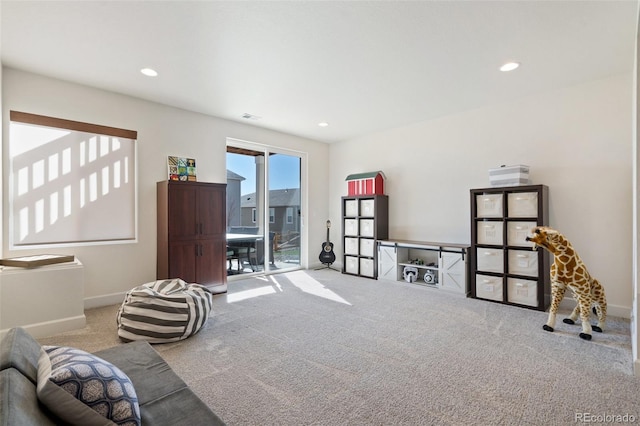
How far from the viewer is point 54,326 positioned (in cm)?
296

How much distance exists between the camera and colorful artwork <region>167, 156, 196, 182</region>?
436 cm

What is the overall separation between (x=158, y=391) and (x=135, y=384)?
0.14 metres

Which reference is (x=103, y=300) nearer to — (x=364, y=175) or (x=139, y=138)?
(x=139, y=138)

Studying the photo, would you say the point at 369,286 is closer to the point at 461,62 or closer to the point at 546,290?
the point at 546,290

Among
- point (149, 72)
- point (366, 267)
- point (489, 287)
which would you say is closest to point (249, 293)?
point (366, 267)

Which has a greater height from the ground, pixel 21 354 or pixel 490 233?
pixel 490 233

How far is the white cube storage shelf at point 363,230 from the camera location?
539 centimetres

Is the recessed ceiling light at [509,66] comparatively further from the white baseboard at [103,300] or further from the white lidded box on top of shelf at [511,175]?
the white baseboard at [103,300]

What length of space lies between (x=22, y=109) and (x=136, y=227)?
67.4 inches

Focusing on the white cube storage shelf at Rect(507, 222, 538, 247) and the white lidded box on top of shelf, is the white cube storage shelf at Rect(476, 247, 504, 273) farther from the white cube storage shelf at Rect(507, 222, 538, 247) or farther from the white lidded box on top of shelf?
the white lidded box on top of shelf

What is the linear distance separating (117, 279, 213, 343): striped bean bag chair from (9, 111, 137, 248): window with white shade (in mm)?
1556

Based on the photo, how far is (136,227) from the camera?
407cm

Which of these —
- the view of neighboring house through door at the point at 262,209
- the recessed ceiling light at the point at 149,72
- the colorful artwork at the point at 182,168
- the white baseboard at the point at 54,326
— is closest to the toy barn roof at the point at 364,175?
the view of neighboring house through door at the point at 262,209

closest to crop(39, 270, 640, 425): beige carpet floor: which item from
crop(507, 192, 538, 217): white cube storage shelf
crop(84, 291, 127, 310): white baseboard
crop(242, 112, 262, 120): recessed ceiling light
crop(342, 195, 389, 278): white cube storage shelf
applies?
crop(84, 291, 127, 310): white baseboard
